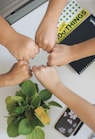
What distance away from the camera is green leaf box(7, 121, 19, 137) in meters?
1.07

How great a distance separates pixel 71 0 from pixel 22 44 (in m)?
0.26

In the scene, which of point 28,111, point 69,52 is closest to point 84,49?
point 69,52

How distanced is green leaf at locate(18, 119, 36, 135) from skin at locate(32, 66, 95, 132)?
0.11 m

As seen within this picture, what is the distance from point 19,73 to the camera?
3.50ft

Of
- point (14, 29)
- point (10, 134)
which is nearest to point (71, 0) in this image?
point (14, 29)

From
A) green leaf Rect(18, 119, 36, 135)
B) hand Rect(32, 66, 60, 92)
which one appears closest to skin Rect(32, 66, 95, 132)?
hand Rect(32, 66, 60, 92)

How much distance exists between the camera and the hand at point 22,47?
1052 mm

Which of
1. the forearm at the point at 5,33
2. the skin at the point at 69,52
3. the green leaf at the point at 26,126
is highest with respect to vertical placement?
the forearm at the point at 5,33

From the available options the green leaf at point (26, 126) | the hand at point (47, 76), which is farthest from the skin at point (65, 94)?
the green leaf at point (26, 126)

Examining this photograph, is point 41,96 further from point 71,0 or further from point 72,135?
point 71,0

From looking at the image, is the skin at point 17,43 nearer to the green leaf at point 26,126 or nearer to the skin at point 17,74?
the skin at point 17,74

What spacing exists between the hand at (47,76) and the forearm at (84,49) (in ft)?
0.28

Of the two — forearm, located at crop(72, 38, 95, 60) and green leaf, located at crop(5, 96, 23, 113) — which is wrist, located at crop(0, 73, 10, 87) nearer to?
green leaf, located at crop(5, 96, 23, 113)

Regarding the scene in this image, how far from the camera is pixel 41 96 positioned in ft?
3.56
